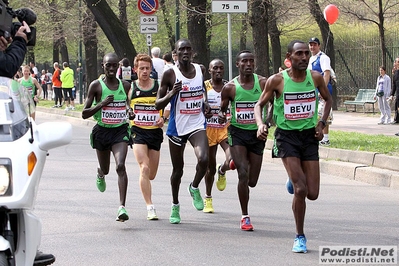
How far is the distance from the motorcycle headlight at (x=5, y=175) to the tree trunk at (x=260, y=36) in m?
16.6

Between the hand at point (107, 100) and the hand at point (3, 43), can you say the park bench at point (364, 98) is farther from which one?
the hand at point (3, 43)

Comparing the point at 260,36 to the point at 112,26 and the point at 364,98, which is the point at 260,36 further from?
the point at 364,98

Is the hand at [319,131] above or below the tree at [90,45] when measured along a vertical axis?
below

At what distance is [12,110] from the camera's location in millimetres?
4754

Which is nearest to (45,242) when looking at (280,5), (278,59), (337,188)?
(337,188)

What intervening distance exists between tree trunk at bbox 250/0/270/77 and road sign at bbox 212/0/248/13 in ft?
12.8

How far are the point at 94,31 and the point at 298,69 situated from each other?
29079 millimetres

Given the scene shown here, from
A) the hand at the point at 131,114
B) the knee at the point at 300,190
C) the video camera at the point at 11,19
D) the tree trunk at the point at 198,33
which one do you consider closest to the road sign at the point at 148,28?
the tree trunk at the point at 198,33

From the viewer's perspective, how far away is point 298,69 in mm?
7828

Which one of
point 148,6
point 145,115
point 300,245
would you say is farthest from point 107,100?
point 148,6

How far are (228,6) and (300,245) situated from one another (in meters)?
9.77

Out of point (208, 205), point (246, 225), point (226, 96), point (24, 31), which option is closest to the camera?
point (24, 31)

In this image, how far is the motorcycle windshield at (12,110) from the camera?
4605mm

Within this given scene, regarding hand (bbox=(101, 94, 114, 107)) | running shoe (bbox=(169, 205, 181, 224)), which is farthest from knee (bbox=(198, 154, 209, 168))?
hand (bbox=(101, 94, 114, 107))
